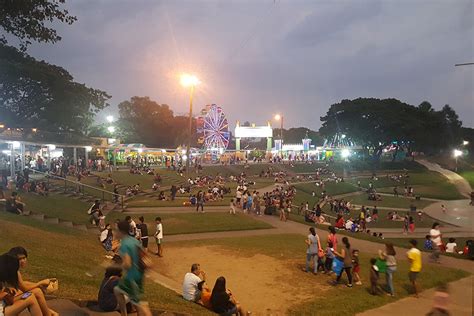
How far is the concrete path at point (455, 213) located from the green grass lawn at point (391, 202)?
1.57m

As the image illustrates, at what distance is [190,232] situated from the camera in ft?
66.3

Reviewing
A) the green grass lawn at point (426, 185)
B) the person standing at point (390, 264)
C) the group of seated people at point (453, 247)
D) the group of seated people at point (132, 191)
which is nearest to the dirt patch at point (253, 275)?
the person standing at point (390, 264)

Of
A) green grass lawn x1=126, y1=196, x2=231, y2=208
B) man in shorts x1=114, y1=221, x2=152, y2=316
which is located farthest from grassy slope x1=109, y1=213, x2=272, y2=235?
man in shorts x1=114, y1=221, x2=152, y2=316

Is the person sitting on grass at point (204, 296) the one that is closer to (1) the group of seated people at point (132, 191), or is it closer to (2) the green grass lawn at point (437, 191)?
(1) the group of seated people at point (132, 191)

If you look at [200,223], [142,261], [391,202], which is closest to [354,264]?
[142,261]

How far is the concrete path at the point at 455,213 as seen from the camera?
30394 mm

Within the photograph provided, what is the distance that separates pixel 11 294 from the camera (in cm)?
573

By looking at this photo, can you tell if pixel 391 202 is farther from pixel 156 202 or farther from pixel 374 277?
pixel 374 277

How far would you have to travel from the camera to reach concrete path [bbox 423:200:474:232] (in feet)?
99.7

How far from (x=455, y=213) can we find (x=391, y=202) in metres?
7.09

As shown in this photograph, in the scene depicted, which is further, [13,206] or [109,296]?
[13,206]

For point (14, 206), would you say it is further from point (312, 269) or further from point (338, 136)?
point (338, 136)

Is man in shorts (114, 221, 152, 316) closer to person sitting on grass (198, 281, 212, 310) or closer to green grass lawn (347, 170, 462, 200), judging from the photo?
person sitting on grass (198, 281, 212, 310)

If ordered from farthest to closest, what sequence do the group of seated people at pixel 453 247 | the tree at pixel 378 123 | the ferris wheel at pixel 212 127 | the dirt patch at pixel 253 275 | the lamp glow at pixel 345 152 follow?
1. the lamp glow at pixel 345 152
2. the tree at pixel 378 123
3. the ferris wheel at pixel 212 127
4. the group of seated people at pixel 453 247
5. the dirt patch at pixel 253 275
